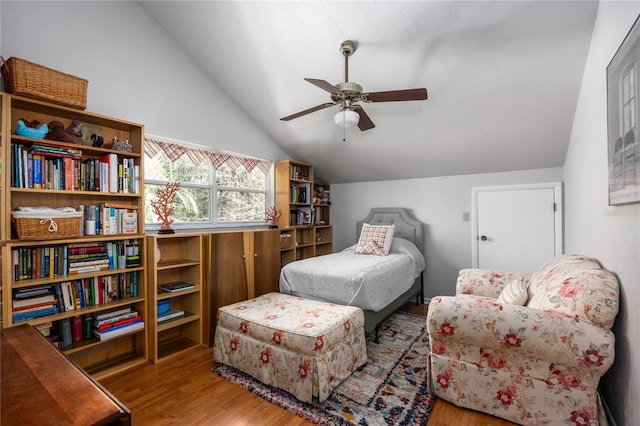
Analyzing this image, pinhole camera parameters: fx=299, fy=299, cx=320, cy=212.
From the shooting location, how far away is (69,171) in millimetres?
2119

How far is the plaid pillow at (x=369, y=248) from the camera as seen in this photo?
3.62 meters

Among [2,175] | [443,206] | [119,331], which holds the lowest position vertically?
[119,331]

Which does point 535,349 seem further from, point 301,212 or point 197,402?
point 301,212

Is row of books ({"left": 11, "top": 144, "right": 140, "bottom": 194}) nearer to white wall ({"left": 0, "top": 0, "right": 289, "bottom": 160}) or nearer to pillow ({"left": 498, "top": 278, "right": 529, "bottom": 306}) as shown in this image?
white wall ({"left": 0, "top": 0, "right": 289, "bottom": 160})

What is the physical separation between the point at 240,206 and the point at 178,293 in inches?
56.9

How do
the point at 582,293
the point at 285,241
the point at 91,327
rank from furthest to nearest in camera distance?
1. the point at 285,241
2. the point at 91,327
3. the point at 582,293

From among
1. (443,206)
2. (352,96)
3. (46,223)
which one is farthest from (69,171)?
(443,206)

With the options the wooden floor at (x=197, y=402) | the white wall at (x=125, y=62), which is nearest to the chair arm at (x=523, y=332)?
the wooden floor at (x=197, y=402)

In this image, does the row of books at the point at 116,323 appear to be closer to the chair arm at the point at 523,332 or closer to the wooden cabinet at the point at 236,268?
the wooden cabinet at the point at 236,268

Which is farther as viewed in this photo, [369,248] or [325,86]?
[369,248]

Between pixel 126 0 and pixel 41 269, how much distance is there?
7.70 ft

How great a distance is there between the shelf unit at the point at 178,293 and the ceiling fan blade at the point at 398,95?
1922 mm

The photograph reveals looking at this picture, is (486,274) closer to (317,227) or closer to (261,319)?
(261,319)

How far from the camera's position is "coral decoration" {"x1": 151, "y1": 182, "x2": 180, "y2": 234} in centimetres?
270
